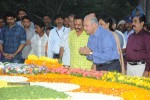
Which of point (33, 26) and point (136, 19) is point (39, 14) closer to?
point (33, 26)

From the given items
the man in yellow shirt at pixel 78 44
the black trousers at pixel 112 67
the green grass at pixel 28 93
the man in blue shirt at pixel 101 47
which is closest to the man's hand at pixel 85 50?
the man in blue shirt at pixel 101 47

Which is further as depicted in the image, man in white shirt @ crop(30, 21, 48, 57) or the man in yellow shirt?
man in white shirt @ crop(30, 21, 48, 57)

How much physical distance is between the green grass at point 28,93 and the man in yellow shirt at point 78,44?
4.03 metres

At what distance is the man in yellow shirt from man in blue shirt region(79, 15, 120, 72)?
4.34 ft

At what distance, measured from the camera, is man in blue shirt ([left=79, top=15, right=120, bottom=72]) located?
8672 mm

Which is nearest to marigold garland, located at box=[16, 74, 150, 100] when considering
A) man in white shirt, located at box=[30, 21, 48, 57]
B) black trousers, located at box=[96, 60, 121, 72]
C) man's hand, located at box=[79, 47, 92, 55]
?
man's hand, located at box=[79, 47, 92, 55]

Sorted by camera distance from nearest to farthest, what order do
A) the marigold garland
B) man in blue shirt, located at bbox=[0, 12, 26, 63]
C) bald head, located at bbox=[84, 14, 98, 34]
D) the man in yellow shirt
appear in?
1. the marigold garland
2. bald head, located at bbox=[84, 14, 98, 34]
3. the man in yellow shirt
4. man in blue shirt, located at bbox=[0, 12, 26, 63]

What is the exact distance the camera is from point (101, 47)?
28.9 feet

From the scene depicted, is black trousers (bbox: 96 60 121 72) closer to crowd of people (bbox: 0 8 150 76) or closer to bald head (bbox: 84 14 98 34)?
crowd of people (bbox: 0 8 150 76)

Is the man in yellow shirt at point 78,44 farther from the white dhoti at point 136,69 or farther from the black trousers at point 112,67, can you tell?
the black trousers at point 112,67

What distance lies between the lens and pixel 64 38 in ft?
39.8

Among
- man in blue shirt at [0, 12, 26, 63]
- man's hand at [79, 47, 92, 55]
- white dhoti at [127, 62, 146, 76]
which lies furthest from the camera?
man in blue shirt at [0, 12, 26, 63]

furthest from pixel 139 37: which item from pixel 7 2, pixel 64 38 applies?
pixel 7 2

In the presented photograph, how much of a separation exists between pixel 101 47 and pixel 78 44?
68.6 inches
